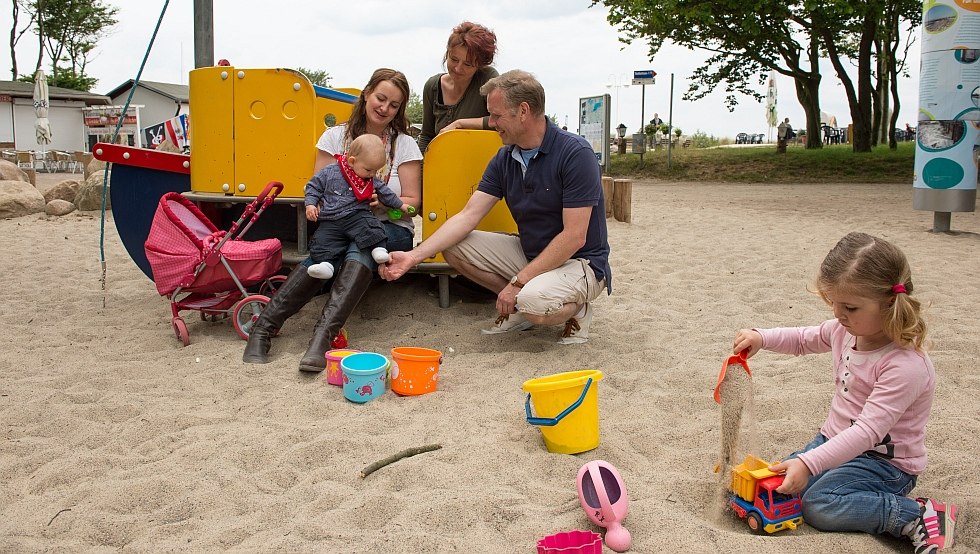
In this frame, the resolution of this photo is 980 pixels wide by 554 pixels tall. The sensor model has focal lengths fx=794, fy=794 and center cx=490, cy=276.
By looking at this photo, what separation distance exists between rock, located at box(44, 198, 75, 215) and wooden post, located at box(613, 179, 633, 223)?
23.1 ft

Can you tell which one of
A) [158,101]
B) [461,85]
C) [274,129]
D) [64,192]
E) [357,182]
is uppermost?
[158,101]

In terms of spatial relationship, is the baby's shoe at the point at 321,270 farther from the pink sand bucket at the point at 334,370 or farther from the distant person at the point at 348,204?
the pink sand bucket at the point at 334,370

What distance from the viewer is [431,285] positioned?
5.11 meters

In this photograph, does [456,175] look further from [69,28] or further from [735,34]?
[69,28]

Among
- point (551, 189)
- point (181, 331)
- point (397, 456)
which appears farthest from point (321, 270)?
point (397, 456)

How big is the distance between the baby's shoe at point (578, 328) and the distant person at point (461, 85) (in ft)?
3.90

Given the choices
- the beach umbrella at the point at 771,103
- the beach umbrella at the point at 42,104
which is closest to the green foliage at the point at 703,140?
the beach umbrella at the point at 771,103

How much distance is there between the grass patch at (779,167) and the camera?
1703cm

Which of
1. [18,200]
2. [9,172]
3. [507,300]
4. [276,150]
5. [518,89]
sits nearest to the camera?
[518,89]

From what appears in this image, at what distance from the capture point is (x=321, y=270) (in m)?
3.92

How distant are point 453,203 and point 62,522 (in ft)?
9.13

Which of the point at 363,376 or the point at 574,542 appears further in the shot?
the point at 363,376

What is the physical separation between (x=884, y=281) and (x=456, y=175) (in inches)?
110

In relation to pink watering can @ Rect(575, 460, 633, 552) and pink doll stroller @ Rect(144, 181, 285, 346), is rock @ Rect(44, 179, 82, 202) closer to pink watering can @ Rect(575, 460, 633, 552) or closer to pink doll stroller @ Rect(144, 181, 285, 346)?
pink doll stroller @ Rect(144, 181, 285, 346)
